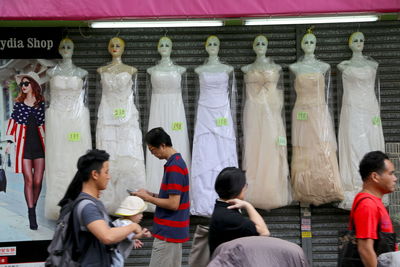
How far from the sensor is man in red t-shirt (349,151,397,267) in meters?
3.94

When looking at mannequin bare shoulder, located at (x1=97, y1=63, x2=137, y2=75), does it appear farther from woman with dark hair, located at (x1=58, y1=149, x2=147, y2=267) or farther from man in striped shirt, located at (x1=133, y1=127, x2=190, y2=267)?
woman with dark hair, located at (x1=58, y1=149, x2=147, y2=267)

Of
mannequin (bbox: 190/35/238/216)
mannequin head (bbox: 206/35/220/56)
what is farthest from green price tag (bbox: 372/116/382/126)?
mannequin head (bbox: 206/35/220/56)

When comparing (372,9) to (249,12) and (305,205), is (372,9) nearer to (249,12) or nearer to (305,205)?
(249,12)

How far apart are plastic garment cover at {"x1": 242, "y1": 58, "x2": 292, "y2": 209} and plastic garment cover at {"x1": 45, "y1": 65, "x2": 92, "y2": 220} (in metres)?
1.62

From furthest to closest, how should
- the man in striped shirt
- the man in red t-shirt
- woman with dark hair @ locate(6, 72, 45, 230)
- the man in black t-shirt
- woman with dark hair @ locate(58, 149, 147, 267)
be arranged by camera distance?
woman with dark hair @ locate(6, 72, 45, 230) → the man in striped shirt → the man in red t-shirt → the man in black t-shirt → woman with dark hair @ locate(58, 149, 147, 267)

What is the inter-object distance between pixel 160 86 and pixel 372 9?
216 centimetres

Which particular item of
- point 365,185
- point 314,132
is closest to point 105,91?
point 314,132

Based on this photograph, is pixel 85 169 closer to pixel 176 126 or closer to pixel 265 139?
pixel 176 126

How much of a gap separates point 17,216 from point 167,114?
186 cm

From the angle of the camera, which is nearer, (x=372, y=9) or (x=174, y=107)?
(x=372, y=9)

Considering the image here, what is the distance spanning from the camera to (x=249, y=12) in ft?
20.0

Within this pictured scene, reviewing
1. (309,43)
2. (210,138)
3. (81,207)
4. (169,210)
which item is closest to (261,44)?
(309,43)

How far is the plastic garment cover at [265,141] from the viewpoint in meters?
6.59

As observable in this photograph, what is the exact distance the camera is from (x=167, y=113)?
6672 millimetres
